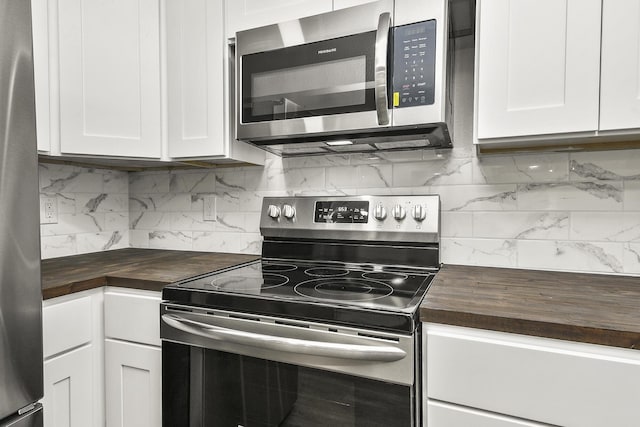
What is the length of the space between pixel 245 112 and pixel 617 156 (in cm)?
137

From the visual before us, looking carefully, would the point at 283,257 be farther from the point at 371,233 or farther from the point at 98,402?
the point at 98,402

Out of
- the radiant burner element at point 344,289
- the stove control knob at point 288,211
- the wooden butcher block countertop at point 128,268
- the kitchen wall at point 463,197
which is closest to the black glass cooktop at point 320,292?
the radiant burner element at point 344,289

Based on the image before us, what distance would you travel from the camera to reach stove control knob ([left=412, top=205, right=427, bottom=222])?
4.73ft

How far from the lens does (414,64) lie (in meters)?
1.21

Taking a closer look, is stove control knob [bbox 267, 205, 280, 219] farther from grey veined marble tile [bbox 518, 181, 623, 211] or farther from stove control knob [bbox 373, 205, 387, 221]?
grey veined marble tile [bbox 518, 181, 623, 211]

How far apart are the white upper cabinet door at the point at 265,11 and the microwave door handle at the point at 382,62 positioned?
259mm

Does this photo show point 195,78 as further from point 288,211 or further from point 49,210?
point 49,210

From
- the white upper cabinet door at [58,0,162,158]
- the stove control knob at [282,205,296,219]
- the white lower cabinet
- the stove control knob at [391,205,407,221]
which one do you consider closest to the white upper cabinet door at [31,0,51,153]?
the white upper cabinet door at [58,0,162,158]

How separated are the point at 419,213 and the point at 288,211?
1.88 ft

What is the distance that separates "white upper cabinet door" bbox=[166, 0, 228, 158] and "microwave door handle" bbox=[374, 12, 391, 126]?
69 cm

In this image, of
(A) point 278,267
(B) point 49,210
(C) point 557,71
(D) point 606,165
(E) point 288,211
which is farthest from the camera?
(B) point 49,210

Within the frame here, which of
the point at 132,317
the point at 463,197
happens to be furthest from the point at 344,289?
the point at 132,317

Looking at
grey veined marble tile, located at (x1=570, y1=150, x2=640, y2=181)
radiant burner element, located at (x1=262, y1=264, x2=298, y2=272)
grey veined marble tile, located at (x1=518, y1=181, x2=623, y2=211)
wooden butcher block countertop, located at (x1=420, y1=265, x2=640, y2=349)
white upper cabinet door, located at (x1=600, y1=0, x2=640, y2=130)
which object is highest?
white upper cabinet door, located at (x1=600, y1=0, x2=640, y2=130)

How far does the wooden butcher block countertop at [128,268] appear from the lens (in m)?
1.29
